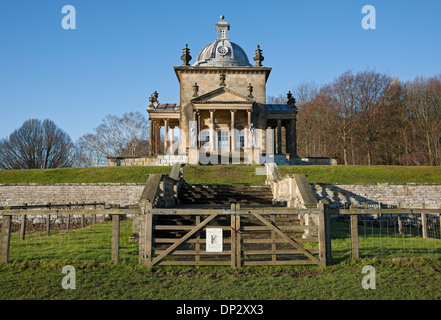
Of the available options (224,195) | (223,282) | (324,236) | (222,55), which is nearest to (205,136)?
(222,55)

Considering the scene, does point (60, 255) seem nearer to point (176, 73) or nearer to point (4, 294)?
point (4, 294)

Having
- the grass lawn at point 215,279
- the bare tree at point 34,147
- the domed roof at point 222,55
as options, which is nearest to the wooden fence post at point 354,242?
the grass lawn at point 215,279

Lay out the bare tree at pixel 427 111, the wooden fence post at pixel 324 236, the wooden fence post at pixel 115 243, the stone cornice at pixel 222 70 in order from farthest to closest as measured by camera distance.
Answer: the bare tree at pixel 427 111 → the stone cornice at pixel 222 70 → the wooden fence post at pixel 115 243 → the wooden fence post at pixel 324 236

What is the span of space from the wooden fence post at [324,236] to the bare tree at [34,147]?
155ft

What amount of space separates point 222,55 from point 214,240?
33.5m

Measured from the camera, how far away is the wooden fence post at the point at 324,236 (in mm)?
7289

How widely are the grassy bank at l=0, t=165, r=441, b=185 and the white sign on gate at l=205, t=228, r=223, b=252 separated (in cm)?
1319

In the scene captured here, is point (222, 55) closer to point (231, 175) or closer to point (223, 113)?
point (223, 113)

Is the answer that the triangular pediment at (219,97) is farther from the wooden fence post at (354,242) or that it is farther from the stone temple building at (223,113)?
the wooden fence post at (354,242)

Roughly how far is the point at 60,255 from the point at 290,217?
684cm

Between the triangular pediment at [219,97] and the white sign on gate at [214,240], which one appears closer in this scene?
the white sign on gate at [214,240]

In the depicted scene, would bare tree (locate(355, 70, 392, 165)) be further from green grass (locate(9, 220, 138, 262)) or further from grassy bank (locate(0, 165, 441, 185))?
green grass (locate(9, 220, 138, 262))

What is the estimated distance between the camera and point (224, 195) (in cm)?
1466

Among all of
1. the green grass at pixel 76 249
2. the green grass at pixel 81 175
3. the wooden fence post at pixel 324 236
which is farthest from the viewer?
the green grass at pixel 81 175
